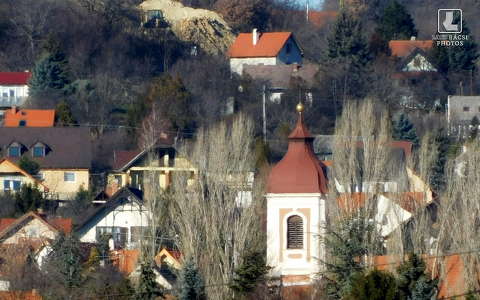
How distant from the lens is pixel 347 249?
44.2 m

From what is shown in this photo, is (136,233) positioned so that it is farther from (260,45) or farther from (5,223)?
(260,45)

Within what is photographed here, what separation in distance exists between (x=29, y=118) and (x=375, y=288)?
33931 millimetres

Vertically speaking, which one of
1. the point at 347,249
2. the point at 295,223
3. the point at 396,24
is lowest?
the point at 347,249

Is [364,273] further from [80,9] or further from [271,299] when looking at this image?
[80,9]

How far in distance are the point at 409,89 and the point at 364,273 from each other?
36179mm

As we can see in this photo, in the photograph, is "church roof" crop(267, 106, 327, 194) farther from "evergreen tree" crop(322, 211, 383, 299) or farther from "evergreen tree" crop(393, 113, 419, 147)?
"evergreen tree" crop(393, 113, 419, 147)

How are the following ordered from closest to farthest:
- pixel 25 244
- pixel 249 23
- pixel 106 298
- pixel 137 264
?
1. pixel 106 298
2. pixel 137 264
3. pixel 25 244
4. pixel 249 23

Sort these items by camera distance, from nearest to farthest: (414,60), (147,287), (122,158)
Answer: (147,287), (122,158), (414,60)

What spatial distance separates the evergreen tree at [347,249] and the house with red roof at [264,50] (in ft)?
112

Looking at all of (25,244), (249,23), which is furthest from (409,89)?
(25,244)

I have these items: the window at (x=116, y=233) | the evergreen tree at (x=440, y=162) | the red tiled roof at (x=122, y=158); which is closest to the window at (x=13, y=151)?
the red tiled roof at (x=122, y=158)

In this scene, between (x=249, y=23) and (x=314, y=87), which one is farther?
(x=249, y=23)

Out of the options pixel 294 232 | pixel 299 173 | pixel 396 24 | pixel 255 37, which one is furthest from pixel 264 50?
pixel 294 232

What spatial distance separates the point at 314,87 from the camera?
244 feet
